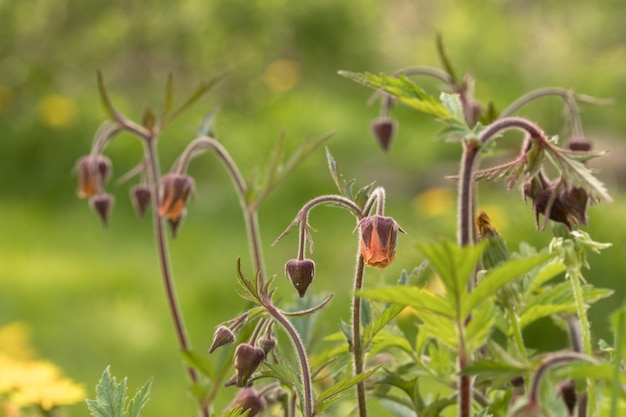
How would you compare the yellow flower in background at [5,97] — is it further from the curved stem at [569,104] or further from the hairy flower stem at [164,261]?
the curved stem at [569,104]

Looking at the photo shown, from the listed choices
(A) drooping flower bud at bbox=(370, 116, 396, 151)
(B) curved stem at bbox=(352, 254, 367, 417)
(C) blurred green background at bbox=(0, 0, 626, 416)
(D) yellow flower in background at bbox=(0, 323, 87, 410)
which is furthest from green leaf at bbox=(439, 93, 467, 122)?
(C) blurred green background at bbox=(0, 0, 626, 416)

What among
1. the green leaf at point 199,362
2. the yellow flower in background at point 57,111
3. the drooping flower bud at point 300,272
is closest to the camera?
the drooping flower bud at point 300,272

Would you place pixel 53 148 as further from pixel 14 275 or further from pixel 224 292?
pixel 224 292

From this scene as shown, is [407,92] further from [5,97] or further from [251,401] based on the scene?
[5,97]

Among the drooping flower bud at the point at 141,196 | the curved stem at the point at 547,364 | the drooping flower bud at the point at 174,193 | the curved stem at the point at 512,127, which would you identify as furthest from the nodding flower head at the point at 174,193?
the curved stem at the point at 547,364

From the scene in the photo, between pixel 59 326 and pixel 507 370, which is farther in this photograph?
pixel 59 326

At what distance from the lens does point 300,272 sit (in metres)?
0.85

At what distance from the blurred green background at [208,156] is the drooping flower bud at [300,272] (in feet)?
3.38

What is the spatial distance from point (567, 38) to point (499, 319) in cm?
843

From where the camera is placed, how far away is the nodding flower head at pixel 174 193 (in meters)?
1.14

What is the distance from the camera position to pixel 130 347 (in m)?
2.80

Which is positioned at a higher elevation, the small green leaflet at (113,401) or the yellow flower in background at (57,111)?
the yellow flower in background at (57,111)

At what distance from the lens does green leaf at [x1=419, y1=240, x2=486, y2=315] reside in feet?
2.00

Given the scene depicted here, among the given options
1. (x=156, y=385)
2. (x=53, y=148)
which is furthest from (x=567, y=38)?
(x=156, y=385)
